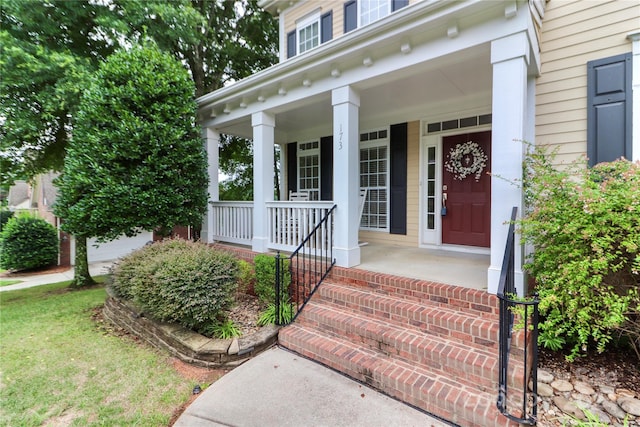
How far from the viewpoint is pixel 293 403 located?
246 cm

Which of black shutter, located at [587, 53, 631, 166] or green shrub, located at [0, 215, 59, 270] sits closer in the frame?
black shutter, located at [587, 53, 631, 166]

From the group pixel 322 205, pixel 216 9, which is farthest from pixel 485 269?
pixel 216 9

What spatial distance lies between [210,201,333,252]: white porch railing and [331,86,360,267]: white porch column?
217 mm

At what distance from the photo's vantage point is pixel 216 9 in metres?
9.41

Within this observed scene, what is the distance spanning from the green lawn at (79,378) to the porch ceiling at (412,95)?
4.02 m

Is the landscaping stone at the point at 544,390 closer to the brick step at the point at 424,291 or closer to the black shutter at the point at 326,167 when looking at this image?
the brick step at the point at 424,291

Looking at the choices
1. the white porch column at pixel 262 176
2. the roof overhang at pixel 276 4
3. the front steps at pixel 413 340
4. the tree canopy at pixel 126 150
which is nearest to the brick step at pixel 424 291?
the front steps at pixel 413 340

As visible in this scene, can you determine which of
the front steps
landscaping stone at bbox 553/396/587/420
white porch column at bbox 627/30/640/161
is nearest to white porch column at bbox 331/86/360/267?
the front steps

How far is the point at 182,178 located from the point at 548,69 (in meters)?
5.60

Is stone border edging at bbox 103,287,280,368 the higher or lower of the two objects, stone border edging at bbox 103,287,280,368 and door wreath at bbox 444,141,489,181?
the lower

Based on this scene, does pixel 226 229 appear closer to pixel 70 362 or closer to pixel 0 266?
pixel 70 362

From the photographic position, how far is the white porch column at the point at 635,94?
3.33 metres

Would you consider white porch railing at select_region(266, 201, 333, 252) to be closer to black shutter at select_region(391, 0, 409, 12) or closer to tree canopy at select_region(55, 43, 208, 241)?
tree canopy at select_region(55, 43, 208, 241)

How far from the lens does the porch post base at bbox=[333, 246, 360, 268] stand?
4020 millimetres
